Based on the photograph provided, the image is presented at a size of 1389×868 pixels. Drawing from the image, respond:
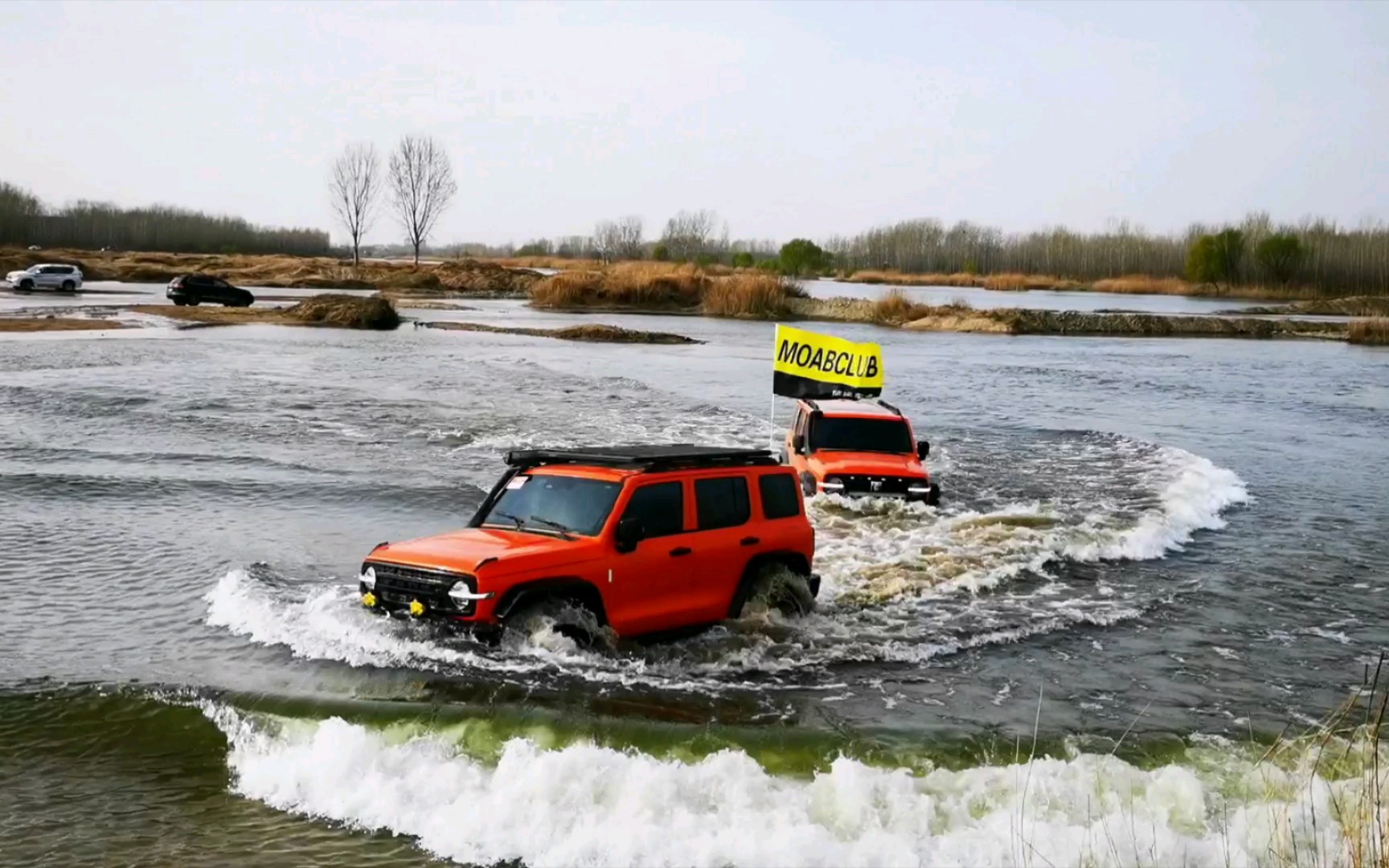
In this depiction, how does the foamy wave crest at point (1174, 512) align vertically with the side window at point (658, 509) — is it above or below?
below

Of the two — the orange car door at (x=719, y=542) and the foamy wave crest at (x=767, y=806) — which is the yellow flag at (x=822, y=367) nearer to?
the orange car door at (x=719, y=542)

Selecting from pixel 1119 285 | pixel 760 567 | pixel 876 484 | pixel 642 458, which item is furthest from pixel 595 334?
pixel 1119 285

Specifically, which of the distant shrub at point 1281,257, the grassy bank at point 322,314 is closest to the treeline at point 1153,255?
the distant shrub at point 1281,257

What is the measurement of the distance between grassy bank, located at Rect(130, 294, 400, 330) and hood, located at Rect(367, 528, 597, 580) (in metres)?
47.7

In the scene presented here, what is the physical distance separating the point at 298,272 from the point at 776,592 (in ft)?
304

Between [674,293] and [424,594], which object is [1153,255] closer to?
[674,293]

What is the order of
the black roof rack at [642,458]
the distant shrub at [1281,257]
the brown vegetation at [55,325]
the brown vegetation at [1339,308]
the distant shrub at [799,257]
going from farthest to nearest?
the distant shrub at [799,257]
the distant shrub at [1281,257]
the brown vegetation at [1339,308]
the brown vegetation at [55,325]
the black roof rack at [642,458]

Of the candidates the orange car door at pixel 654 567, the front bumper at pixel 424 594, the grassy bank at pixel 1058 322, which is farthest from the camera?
the grassy bank at pixel 1058 322

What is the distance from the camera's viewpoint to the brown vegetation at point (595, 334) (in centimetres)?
5603

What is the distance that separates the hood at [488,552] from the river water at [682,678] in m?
0.80

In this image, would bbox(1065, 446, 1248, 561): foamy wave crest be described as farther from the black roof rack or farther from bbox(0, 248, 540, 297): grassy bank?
bbox(0, 248, 540, 297): grassy bank

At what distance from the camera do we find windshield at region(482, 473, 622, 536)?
11.8m

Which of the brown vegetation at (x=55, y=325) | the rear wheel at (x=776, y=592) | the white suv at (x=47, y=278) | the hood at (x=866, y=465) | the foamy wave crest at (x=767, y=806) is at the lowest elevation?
the foamy wave crest at (x=767, y=806)

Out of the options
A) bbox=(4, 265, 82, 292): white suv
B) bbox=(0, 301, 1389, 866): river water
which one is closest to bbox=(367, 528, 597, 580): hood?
bbox=(0, 301, 1389, 866): river water
